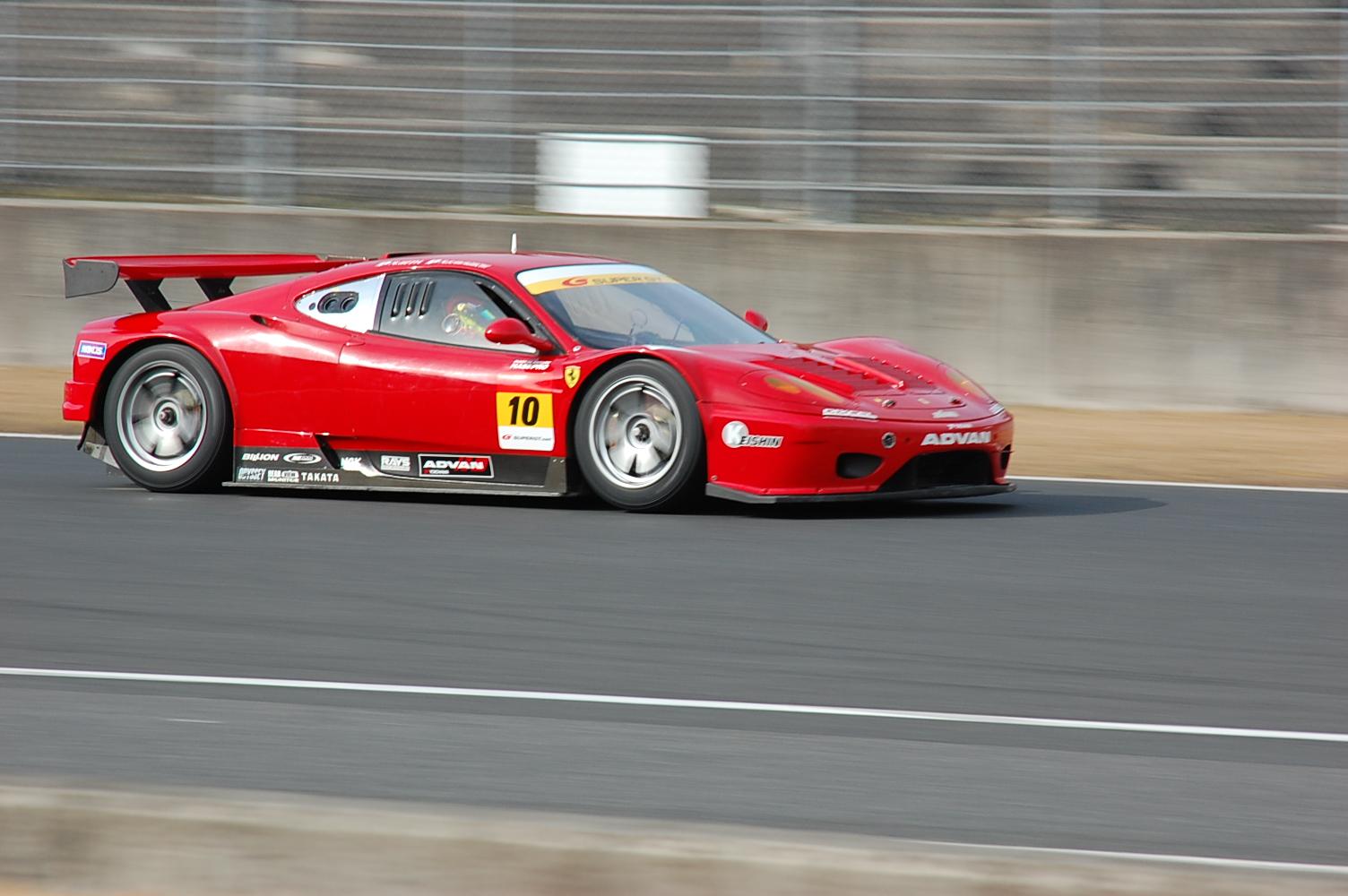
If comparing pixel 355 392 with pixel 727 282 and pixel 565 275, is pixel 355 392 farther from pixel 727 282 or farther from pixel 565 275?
pixel 727 282

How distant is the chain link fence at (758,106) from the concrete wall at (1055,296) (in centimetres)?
82

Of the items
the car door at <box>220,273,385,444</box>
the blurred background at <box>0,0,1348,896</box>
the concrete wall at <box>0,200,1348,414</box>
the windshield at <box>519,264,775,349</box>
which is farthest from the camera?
the concrete wall at <box>0,200,1348,414</box>

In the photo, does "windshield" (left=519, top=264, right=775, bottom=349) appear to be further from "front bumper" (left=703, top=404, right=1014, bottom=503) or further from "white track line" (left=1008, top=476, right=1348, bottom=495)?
"white track line" (left=1008, top=476, right=1348, bottom=495)

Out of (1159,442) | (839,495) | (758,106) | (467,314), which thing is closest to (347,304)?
(467,314)

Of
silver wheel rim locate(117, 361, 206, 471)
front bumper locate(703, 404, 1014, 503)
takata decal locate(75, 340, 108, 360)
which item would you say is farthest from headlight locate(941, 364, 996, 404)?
takata decal locate(75, 340, 108, 360)

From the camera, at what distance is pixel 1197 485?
10.0m

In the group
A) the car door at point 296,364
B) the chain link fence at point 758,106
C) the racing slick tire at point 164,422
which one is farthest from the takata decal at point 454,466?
the chain link fence at point 758,106

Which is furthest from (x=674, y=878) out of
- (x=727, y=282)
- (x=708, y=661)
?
(x=727, y=282)

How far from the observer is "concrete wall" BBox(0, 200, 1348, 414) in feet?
42.5

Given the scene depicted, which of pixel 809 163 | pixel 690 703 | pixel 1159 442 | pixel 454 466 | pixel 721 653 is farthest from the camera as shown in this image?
pixel 809 163

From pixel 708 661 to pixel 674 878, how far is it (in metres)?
2.75

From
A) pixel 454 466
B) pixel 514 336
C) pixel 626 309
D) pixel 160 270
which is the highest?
pixel 160 270

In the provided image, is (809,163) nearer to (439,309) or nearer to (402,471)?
(439,309)

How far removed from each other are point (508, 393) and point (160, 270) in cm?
218
